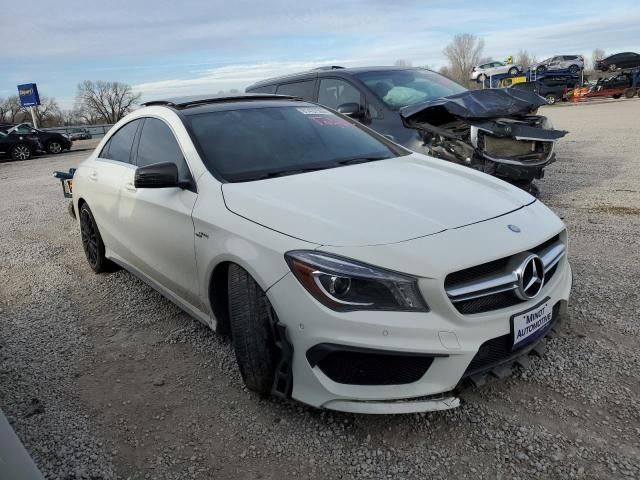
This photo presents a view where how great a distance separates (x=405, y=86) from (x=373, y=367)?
508 centimetres

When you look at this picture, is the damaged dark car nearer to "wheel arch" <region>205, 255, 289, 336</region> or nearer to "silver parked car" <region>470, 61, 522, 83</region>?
"wheel arch" <region>205, 255, 289, 336</region>

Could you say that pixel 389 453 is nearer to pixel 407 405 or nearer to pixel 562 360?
pixel 407 405

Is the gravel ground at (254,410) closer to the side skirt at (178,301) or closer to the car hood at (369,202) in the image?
the side skirt at (178,301)

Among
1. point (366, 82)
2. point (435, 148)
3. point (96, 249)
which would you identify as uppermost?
point (366, 82)

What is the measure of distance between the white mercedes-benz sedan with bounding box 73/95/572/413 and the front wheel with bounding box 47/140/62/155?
23805 millimetres

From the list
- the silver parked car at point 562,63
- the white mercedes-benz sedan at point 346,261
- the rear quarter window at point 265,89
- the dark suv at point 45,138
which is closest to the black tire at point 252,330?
the white mercedes-benz sedan at point 346,261

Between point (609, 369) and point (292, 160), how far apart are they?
212 cm

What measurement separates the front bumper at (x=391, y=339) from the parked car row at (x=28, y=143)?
2382 cm

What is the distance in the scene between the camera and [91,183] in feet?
15.2

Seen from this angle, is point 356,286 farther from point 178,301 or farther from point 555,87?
point 555,87

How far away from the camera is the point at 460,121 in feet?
20.0

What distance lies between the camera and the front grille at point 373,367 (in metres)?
2.25

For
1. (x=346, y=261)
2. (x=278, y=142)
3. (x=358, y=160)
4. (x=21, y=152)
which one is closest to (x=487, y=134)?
(x=358, y=160)

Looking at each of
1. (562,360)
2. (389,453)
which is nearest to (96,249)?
(389,453)
